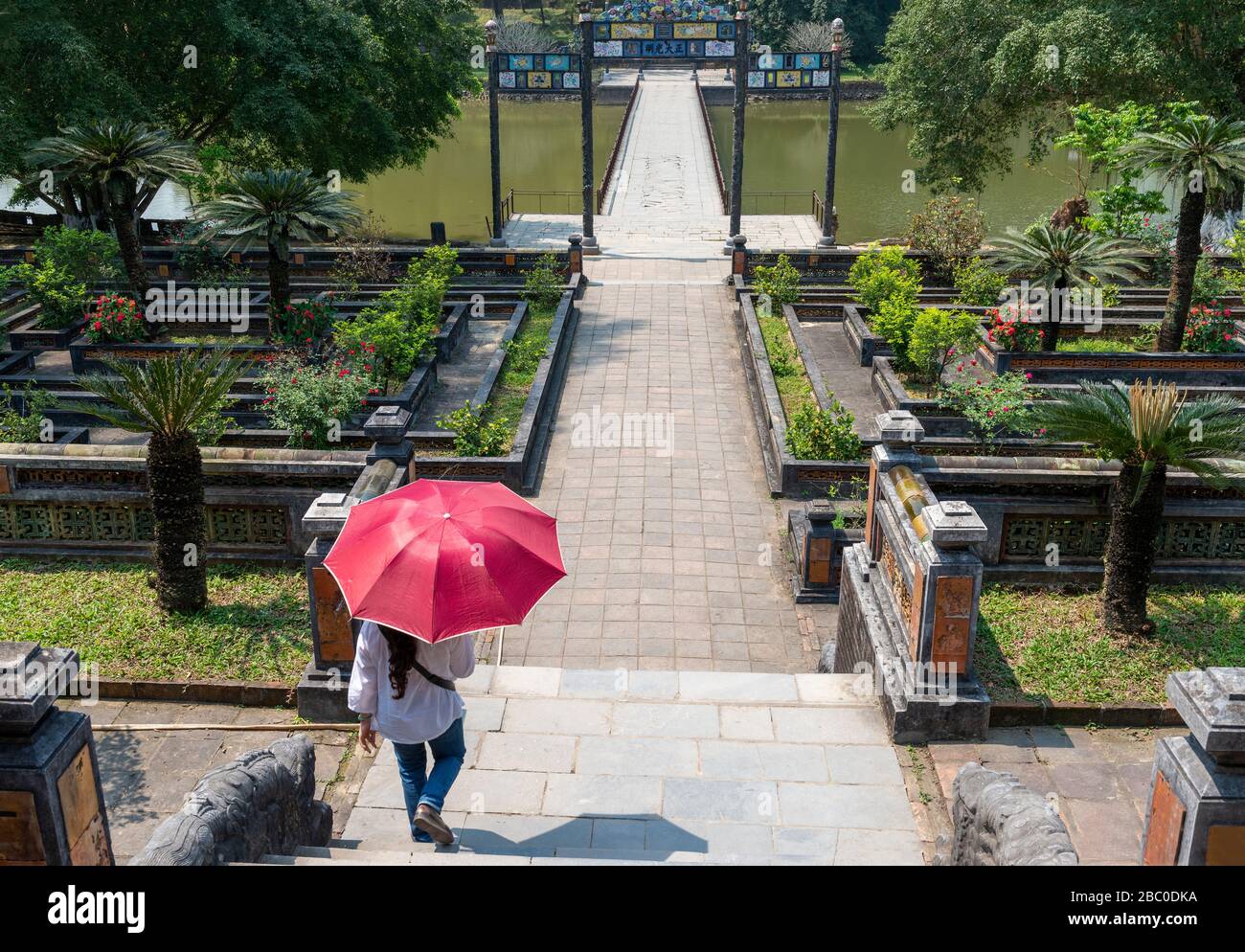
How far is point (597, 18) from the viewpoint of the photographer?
80.3 ft

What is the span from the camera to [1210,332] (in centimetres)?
1611

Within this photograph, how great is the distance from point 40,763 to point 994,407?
10.5 meters

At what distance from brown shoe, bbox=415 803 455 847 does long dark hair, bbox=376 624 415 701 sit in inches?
22.7

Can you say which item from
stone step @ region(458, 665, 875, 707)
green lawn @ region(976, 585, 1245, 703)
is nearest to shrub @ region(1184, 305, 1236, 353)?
green lawn @ region(976, 585, 1245, 703)

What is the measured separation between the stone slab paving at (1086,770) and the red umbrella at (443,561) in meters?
2.98

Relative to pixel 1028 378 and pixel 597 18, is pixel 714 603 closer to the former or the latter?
pixel 1028 378

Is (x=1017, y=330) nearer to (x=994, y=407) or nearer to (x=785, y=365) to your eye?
(x=785, y=365)

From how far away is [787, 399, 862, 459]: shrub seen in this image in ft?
42.0

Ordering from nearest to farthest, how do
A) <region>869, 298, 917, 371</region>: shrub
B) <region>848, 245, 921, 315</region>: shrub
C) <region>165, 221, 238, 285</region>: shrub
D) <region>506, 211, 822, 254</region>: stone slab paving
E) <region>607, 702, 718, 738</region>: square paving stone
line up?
<region>607, 702, 718, 738</region>: square paving stone
<region>869, 298, 917, 371</region>: shrub
<region>848, 245, 921, 315</region>: shrub
<region>165, 221, 238, 285</region>: shrub
<region>506, 211, 822, 254</region>: stone slab paving

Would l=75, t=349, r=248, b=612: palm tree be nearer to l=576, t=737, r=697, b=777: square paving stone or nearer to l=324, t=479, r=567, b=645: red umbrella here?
l=324, t=479, r=567, b=645: red umbrella

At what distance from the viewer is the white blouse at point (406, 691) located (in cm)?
540

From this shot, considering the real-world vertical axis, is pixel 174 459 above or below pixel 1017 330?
above

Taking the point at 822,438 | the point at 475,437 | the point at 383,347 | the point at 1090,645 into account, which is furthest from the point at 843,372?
the point at 1090,645
